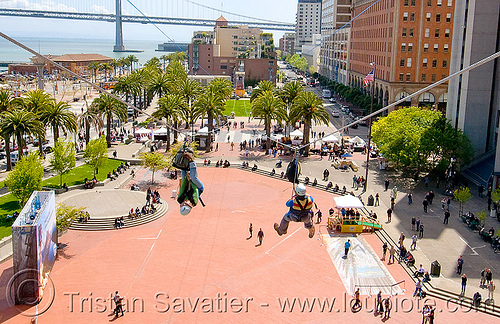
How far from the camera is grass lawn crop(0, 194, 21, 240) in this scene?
37781 millimetres

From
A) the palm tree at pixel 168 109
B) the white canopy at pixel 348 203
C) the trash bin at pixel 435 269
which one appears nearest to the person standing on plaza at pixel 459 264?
the trash bin at pixel 435 269

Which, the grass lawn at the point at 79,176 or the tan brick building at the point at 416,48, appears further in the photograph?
the tan brick building at the point at 416,48

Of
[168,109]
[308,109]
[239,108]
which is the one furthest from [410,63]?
[168,109]

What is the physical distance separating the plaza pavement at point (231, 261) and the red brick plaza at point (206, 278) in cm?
7

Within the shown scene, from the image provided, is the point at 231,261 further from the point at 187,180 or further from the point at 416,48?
the point at 416,48

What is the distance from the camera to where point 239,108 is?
116m

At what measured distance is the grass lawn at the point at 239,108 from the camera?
351 ft

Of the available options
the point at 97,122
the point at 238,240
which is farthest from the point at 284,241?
the point at 97,122

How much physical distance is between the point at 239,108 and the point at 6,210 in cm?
7815

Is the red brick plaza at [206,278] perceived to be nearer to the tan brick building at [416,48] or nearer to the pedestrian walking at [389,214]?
the pedestrian walking at [389,214]

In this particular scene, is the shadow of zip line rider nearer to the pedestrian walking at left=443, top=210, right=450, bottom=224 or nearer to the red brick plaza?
the red brick plaza

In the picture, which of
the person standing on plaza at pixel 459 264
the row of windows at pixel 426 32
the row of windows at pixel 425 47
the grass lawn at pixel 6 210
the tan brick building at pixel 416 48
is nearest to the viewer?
the person standing on plaza at pixel 459 264

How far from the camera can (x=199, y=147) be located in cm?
7181

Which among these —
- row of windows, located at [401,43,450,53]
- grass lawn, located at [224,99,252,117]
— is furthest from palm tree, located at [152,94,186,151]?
row of windows, located at [401,43,450,53]
